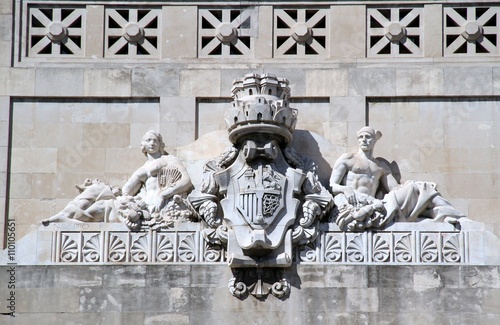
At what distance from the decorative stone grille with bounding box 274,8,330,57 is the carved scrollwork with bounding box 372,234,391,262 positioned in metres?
4.46

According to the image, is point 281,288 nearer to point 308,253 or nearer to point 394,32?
point 308,253

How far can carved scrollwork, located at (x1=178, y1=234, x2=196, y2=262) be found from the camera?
34594 millimetres

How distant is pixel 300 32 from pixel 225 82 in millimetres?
1595

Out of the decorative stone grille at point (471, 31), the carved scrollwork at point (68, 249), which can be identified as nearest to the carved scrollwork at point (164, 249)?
the carved scrollwork at point (68, 249)

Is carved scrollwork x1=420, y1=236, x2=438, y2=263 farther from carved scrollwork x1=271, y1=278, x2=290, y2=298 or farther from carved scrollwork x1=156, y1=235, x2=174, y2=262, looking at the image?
carved scrollwork x1=156, y1=235, x2=174, y2=262

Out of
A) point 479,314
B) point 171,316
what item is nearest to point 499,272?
point 479,314

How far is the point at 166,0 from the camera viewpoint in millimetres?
37938

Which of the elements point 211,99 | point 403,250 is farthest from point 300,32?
point 403,250

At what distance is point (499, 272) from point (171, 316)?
5.24 meters

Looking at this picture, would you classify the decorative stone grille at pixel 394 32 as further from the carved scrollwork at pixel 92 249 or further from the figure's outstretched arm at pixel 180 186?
the carved scrollwork at pixel 92 249

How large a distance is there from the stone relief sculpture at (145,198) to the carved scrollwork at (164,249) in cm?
26

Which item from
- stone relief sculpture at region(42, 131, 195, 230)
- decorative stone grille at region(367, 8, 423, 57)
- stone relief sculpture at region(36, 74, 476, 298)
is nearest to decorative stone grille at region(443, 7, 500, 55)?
decorative stone grille at region(367, 8, 423, 57)

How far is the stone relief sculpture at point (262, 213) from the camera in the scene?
1355 inches

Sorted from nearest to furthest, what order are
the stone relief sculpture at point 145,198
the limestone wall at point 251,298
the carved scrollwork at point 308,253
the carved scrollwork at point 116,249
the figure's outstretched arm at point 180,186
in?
the limestone wall at point 251,298
the carved scrollwork at point 308,253
the carved scrollwork at point 116,249
the stone relief sculpture at point 145,198
the figure's outstretched arm at point 180,186
